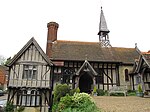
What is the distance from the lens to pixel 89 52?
78.6ft

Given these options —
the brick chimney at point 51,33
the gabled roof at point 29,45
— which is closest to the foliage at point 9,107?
the gabled roof at point 29,45

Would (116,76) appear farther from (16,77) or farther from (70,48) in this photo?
(16,77)

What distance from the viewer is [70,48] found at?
24562mm

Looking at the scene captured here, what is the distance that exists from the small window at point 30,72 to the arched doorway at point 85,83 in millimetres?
6476

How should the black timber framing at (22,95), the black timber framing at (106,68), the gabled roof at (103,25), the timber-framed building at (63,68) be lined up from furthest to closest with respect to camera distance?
the gabled roof at (103,25), the black timber framing at (106,68), the timber-framed building at (63,68), the black timber framing at (22,95)

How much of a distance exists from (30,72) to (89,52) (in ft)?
30.0

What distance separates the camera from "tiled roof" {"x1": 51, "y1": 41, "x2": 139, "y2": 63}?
22250 mm

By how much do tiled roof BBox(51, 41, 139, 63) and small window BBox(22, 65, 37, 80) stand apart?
328 centimetres

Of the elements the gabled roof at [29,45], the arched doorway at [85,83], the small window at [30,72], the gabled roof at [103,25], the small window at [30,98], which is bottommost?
the small window at [30,98]

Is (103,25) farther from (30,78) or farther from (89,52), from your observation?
(30,78)

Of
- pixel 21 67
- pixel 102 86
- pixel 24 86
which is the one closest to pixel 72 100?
pixel 24 86

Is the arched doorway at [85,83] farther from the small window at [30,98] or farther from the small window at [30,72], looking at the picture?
the small window at [30,72]

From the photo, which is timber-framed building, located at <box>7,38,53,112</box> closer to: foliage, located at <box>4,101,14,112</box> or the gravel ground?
foliage, located at <box>4,101,14,112</box>

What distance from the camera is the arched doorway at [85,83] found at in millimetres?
22125
